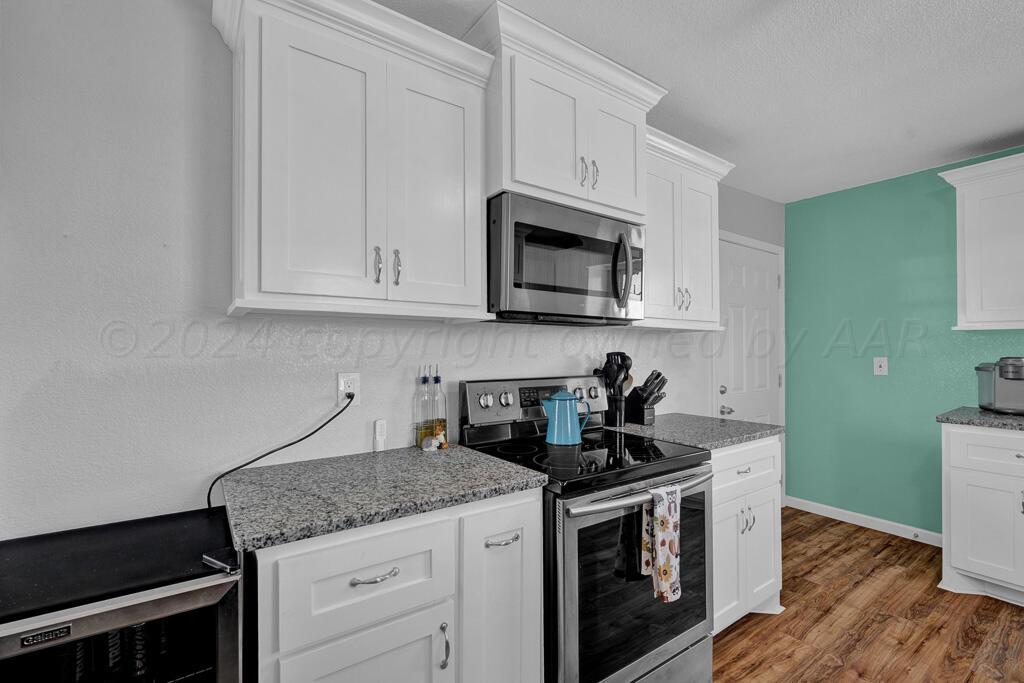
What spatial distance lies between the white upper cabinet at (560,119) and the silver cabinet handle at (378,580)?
50.8 inches

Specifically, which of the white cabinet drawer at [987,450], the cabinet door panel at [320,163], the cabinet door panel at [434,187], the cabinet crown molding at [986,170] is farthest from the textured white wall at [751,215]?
the cabinet door panel at [320,163]

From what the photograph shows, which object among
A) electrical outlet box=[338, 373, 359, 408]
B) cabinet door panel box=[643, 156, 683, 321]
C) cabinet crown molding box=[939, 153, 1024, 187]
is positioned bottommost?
electrical outlet box=[338, 373, 359, 408]

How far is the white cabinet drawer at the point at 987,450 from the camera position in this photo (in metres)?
2.46

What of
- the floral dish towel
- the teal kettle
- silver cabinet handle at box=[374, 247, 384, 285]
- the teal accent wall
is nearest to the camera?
silver cabinet handle at box=[374, 247, 384, 285]

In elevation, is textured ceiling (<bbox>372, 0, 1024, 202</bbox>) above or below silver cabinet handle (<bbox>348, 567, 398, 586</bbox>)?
above

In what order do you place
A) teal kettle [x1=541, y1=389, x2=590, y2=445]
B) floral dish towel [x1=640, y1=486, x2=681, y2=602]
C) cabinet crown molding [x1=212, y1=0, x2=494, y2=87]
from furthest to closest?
teal kettle [x1=541, y1=389, x2=590, y2=445] → floral dish towel [x1=640, y1=486, x2=681, y2=602] → cabinet crown molding [x1=212, y1=0, x2=494, y2=87]

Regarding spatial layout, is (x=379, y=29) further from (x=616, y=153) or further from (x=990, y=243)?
(x=990, y=243)

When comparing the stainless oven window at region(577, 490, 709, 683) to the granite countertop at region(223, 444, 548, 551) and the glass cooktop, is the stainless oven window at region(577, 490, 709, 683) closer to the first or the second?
the glass cooktop

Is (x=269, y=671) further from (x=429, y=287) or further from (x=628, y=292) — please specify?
(x=628, y=292)

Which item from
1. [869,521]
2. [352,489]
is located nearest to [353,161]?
[352,489]

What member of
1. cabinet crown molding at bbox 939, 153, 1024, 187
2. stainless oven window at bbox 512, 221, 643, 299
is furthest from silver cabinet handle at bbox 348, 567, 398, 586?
cabinet crown molding at bbox 939, 153, 1024, 187

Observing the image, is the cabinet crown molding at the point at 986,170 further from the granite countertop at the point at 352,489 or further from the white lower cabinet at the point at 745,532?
the granite countertop at the point at 352,489

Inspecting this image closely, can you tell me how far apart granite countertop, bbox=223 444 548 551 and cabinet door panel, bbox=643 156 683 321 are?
126 cm

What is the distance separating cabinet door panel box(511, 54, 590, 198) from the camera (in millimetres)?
1787
